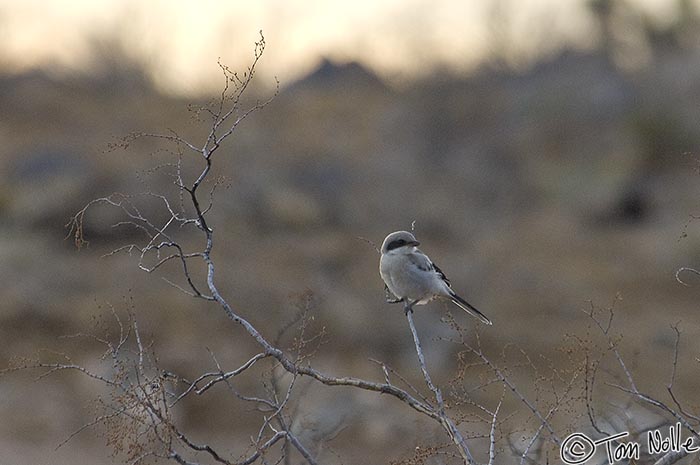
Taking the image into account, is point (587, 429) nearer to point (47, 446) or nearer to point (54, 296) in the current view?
point (47, 446)

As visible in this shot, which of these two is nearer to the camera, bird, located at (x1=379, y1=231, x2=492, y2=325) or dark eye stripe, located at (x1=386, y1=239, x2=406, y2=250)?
bird, located at (x1=379, y1=231, x2=492, y2=325)

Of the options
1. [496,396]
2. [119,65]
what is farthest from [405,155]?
[496,396]

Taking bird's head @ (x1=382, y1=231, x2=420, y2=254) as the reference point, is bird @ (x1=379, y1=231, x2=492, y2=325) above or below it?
below

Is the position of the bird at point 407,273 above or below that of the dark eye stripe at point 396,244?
below

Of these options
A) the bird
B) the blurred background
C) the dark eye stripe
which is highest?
the dark eye stripe

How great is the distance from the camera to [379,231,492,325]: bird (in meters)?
6.51

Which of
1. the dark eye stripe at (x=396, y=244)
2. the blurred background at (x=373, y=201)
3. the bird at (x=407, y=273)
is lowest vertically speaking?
the blurred background at (x=373, y=201)

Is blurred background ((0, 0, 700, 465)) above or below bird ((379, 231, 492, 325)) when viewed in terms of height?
below

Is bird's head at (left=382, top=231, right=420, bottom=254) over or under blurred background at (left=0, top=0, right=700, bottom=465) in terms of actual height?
over

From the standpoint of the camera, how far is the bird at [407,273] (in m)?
6.51

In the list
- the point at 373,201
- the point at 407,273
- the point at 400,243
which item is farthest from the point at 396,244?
the point at 373,201

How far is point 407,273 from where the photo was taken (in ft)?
21.4

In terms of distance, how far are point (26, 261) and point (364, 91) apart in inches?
562

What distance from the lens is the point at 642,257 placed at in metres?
20.4
